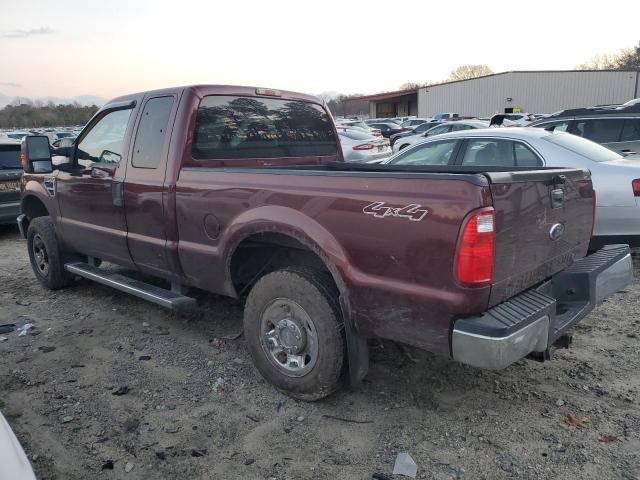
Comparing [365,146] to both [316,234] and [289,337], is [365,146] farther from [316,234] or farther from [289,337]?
[316,234]

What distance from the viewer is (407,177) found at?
2.64m

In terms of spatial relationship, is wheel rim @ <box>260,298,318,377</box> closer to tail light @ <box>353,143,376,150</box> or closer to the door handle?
the door handle

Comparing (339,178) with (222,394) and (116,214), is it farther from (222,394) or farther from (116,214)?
(116,214)

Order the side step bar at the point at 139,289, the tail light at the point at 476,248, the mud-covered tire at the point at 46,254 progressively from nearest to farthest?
1. the tail light at the point at 476,248
2. the side step bar at the point at 139,289
3. the mud-covered tire at the point at 46,254

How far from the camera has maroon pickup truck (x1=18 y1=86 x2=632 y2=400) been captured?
256 cm

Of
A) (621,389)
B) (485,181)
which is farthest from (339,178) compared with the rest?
(621,389)

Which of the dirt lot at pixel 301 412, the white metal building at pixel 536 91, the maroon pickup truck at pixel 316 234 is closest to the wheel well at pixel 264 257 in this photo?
the maroon pickup truck at pixel 316 234

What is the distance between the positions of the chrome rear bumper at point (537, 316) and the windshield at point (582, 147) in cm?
249

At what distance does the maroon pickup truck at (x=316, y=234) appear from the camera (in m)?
2.56

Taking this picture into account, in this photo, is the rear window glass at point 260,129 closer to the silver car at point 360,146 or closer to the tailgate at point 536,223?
the tailgate at point 536,223

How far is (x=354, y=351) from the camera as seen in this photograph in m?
3.12

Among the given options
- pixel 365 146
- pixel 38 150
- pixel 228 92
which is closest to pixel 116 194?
pixel 228 92

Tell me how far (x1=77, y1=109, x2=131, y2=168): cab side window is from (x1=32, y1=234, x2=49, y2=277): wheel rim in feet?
4.10

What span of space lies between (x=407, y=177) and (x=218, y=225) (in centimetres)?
154
